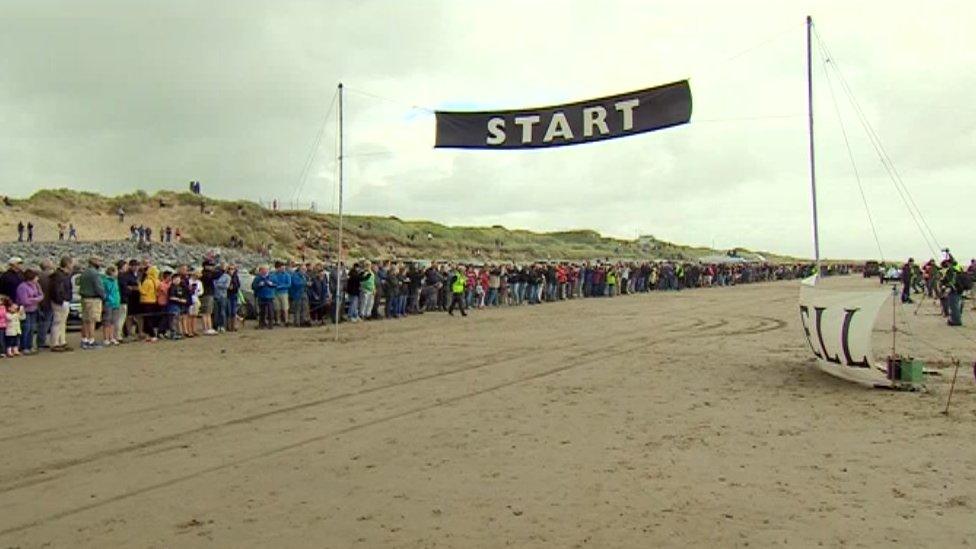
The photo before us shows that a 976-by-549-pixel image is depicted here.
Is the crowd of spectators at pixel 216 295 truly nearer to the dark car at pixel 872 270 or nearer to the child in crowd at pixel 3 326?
the child in crowd at pixel 3 326

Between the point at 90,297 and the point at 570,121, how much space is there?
1066cm

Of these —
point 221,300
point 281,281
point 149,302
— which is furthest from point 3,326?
point 281,281

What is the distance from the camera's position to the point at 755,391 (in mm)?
10945

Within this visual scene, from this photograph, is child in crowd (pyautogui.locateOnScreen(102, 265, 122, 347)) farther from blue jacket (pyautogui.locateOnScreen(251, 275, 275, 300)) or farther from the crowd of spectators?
blue jacket (pyautogui.locateOnScreen(251, 275, 275, 300))

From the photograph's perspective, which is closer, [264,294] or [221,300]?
[221,300]

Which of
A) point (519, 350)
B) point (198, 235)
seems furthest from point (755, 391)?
point (198, 235)

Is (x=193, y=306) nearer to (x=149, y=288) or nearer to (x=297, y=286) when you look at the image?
(x=149, y=288)

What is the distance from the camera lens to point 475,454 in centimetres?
748

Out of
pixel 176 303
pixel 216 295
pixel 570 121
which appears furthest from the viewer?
pixel 216 295

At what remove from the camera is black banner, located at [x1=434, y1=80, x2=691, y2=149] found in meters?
11.9

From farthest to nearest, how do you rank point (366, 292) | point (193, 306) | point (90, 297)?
1. point (366, 292)
2. point (193, 306)
3. point (90, 297)

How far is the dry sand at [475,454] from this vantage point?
5.45 meters

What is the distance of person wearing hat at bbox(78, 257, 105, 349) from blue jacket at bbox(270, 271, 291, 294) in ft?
16.8

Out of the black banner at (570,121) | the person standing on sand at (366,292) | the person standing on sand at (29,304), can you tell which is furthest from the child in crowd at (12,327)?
the person standing on sand at (366,292)
